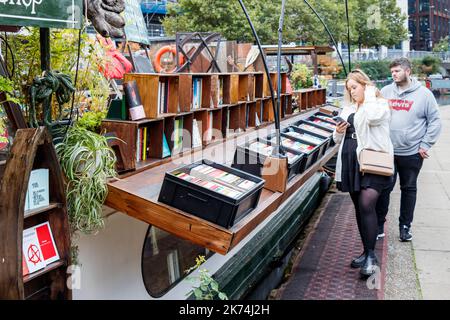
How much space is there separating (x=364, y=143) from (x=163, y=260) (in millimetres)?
2060

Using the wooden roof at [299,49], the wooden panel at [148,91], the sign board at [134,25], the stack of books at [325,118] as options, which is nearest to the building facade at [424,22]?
the wooden roof at [299,49]

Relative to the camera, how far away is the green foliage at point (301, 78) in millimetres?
10422

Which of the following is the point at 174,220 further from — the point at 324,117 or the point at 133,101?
the point at 324,117

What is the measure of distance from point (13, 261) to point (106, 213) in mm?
1304

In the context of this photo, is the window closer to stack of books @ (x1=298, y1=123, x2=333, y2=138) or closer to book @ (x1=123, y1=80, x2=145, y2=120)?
book @ (x1=123, y1=80, x2=145, y2=120)

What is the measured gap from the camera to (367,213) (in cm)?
516

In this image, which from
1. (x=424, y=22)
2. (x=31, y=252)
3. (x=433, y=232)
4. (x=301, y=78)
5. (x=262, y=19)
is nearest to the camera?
(x=31, y=252)

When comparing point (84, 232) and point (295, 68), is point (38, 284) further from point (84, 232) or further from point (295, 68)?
point (295, 68)

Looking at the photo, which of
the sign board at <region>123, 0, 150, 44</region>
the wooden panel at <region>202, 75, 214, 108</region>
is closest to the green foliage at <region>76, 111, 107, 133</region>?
the wooden panel at <region>202, 75, 214, 108</region>

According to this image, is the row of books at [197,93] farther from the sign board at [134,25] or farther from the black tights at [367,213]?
the black tights at [367,213]

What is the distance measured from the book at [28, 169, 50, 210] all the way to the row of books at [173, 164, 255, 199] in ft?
2.94

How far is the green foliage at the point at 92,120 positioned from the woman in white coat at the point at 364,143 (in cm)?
233

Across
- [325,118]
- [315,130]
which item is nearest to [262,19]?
[325,118]
